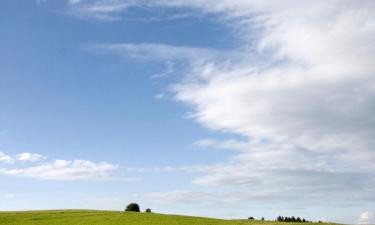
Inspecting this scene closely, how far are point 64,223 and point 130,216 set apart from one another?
1318 centimetres

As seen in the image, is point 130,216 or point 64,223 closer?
point 64,223

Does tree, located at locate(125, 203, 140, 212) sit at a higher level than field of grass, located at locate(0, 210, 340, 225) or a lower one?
higher

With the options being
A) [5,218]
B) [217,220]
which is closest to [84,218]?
[5,218]

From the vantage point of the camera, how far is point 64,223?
288 feet

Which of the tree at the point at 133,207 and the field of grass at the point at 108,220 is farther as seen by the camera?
the tree at the point at 133,207

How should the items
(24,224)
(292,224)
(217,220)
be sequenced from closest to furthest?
1. (292,224)
2. (24,224)
3. (217,220)

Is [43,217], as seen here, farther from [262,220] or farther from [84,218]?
[262,220]

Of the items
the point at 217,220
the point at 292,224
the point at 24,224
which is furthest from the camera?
the point at 217,220

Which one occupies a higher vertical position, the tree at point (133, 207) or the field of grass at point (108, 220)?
the tree at point (133, 207)

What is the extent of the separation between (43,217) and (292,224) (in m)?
45.7

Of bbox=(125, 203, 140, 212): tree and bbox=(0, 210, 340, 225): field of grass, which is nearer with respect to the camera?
bbox=(0, 210, 340, 225): field of grass

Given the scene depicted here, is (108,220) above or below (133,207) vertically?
below

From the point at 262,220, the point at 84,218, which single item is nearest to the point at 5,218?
the point at 84,218

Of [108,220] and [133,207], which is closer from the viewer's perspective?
[108,220]
